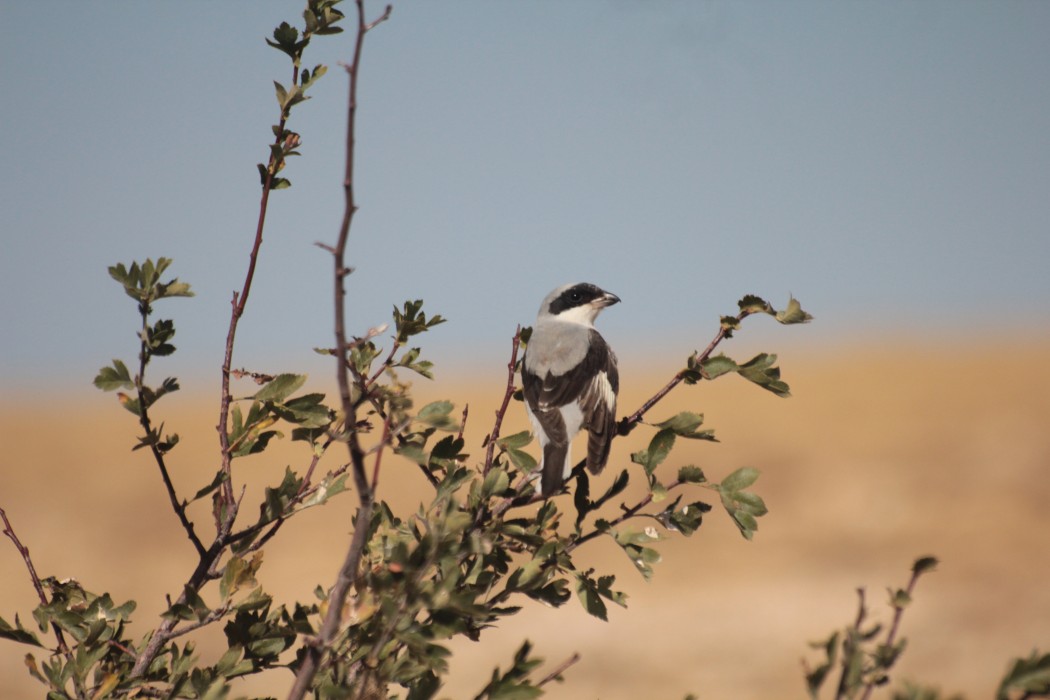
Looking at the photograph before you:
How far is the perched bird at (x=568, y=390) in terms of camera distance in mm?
4520

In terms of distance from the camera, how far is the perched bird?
452cm

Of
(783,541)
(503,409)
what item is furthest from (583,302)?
(783,541)

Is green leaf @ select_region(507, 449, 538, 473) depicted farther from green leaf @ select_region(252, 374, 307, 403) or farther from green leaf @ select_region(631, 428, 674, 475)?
green leaf @ select_region(252, 374, 307, 403)

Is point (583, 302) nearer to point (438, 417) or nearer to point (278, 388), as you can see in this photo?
point (278, 388)

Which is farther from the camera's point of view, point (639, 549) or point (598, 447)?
point (598, 447)

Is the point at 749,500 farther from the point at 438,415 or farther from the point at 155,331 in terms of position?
the point at 155,331

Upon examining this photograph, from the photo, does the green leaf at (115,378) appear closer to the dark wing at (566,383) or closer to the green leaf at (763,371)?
the green leaf at (763,371)

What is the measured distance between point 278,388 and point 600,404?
249cm

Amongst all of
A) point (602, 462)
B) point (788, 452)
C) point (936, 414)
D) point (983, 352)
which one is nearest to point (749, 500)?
point (602, 462)

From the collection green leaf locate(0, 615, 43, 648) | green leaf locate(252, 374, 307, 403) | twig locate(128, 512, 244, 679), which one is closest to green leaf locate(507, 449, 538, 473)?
green leaf locate(252, 374, 307, 403)

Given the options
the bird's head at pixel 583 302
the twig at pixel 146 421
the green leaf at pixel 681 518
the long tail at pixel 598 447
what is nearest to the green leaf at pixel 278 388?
the twig at pixel 146 421

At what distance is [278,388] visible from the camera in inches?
104

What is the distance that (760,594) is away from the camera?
1318 centimetres

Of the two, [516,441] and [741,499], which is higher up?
[516,441]
